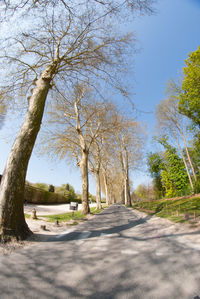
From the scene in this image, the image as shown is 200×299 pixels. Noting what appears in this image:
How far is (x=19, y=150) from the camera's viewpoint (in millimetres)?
4289

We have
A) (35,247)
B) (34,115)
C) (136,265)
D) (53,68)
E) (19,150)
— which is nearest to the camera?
(136,265)

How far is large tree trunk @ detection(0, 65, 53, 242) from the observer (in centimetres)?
360

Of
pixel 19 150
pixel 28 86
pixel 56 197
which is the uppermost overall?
pixel 28 86

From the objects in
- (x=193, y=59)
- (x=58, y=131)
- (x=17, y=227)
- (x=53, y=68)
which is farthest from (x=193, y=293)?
(x=193, y=59)

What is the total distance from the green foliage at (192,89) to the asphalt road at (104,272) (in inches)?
546

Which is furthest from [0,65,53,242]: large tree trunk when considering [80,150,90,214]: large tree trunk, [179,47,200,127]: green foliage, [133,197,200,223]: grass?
[179,47,200,127]: green foliage

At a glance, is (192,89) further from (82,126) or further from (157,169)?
(157,169)

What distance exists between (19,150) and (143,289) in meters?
4.26

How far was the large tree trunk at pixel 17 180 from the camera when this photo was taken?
3.60 m

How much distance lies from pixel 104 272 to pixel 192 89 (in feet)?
51.5

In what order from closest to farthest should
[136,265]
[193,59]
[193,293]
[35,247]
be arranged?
[193,293], [136,265], [35,247], [193,59]

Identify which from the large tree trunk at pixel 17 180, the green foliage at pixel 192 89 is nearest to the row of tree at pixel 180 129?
the green foliage at pixel 192 89

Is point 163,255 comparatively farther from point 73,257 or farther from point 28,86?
point 28,86

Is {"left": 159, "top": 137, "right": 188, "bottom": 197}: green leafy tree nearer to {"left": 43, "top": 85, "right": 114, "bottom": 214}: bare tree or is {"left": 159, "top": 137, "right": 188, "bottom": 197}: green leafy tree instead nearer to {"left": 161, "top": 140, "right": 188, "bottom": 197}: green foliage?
{"left": 161, "top": 140, "right": 188, "bottom": 197}: green foliage
